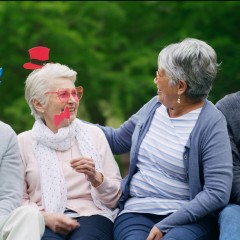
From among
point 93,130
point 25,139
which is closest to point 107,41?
point 93,130

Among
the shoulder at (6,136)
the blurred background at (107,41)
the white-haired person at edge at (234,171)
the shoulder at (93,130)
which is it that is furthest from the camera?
the blurred background at (107,41)

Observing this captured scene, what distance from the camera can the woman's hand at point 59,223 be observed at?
5113 mm

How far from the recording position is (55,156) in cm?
532

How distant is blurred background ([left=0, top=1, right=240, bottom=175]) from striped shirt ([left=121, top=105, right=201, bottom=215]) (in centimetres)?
746

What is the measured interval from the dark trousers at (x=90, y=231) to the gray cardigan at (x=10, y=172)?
0.26m

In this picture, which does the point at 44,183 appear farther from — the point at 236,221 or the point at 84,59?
the point at 84,59

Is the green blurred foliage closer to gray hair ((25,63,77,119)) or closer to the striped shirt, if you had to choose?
gray hair ((25,63,77,119))

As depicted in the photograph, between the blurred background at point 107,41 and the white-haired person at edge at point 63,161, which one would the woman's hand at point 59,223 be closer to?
the white-haired person at edge at point 63,161

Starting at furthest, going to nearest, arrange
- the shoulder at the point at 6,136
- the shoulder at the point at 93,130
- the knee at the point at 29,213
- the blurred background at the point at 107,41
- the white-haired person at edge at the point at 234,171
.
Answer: the blurred background at the point at 107,41
the shoulder at the point at 93,130
the shoulder at the point at 6,136
the white-haired person at edge at the point at 234,171
the knee at the point at 29,213

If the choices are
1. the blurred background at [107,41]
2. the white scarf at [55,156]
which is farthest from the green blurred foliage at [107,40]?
the white scarf at [55,156]

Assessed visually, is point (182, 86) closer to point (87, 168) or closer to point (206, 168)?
point (206, 168)

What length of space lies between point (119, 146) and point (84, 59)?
25.5 ft

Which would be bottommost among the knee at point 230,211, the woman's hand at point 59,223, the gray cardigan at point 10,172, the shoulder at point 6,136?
the woman's hand at point 59,223

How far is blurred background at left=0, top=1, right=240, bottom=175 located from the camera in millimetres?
13016
